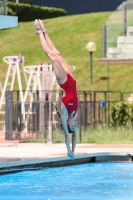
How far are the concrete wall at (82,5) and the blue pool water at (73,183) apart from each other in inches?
1295

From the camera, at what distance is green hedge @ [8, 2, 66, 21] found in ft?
145

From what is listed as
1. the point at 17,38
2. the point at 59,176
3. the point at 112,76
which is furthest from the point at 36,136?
the point at 17,38

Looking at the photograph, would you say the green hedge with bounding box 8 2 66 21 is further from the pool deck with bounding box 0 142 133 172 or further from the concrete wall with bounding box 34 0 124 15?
the pool deck with bounding box 0 142 133 172

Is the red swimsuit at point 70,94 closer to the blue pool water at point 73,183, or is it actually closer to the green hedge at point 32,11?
the blue pool water at point 73,183

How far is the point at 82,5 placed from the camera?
4900 centimetres

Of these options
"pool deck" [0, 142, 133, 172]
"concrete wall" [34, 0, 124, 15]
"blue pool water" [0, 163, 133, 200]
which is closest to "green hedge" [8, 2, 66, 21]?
"concrete wall" [34, 0, 124, 15]

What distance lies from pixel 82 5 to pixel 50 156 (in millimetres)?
33552

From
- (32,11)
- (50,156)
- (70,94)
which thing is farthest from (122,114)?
(32,11)

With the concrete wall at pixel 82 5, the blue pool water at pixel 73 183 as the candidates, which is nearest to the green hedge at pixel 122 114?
the blue pool water at pixel 73 183

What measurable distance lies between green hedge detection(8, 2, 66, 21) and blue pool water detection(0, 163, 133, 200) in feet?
95.2

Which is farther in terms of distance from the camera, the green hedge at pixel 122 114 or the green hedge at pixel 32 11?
the green hedge at pixel 32 11

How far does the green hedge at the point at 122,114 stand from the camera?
24.3 m

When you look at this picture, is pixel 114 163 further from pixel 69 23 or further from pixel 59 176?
pixel 69 23

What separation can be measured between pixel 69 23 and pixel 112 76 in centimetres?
939
